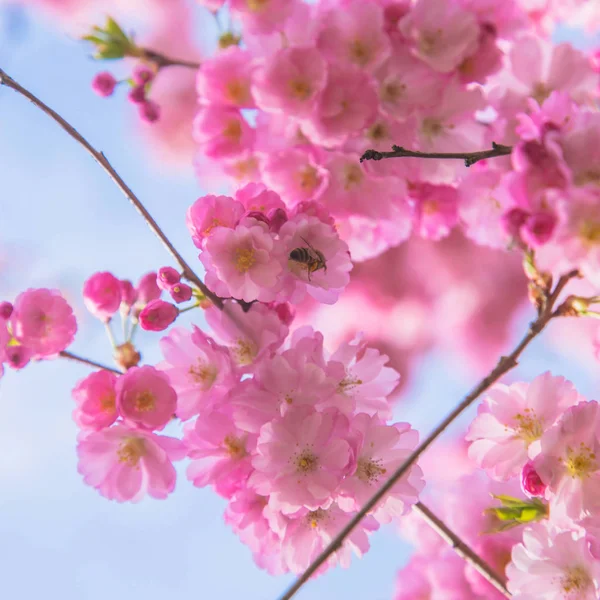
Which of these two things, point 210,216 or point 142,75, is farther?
point 142,75

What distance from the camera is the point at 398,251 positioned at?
3039 mm

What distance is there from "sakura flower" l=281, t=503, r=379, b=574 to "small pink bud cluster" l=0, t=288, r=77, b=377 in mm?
Answer: 415

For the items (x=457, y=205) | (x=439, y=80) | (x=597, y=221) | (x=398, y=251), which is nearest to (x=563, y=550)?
(x=597, y=221)

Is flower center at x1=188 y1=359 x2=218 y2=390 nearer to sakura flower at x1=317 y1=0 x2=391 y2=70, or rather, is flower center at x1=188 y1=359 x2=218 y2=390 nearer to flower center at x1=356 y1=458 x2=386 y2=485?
flower center at x1=356 y1=458 x2=386 y2=485

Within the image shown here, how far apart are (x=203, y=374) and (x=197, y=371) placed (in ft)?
0.03

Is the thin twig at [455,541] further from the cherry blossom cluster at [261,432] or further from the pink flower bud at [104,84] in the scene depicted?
the pink flower bud at [104,84]

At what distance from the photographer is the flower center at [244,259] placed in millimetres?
893

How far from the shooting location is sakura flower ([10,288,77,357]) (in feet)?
3.30

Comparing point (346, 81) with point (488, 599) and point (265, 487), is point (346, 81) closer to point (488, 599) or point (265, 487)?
point (265, 487)

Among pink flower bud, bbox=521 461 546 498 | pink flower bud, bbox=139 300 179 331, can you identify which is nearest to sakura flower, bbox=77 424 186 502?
pink flower bud, bbox=139 300 179 331

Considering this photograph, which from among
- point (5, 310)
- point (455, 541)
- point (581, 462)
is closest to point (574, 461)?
point (581, 462)

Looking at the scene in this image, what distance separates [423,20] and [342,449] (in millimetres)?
921

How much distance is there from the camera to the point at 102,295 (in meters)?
1.07

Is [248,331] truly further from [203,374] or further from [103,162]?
[103,162]
